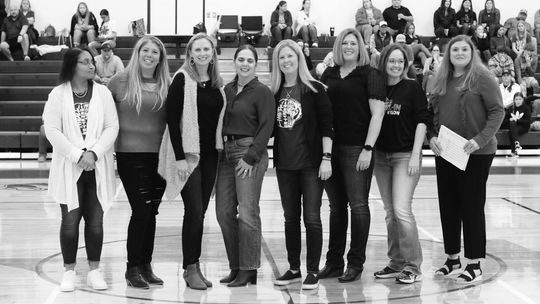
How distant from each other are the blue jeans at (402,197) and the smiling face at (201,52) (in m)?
1.29

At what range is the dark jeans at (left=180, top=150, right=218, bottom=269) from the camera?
575 centimetres

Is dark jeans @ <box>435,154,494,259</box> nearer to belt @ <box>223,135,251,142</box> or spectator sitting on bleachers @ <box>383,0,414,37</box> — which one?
belt @ <box>223,135,251,142</box>

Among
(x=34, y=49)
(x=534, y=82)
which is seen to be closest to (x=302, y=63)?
(x=534, y=82)

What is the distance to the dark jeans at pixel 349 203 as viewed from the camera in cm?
595

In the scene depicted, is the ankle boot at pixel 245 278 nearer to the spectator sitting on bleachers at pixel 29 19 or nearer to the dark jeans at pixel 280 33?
the dark jeans at pixel 280 33

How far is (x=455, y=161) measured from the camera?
236 inches

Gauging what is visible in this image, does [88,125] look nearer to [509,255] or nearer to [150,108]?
[150,108]

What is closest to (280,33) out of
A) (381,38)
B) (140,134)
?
(381,38)

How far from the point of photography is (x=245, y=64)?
584 cm

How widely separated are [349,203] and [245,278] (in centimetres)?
81

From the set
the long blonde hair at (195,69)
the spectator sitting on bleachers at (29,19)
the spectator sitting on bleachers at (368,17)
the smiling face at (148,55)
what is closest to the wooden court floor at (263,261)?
the long blonde hair at (195,69)

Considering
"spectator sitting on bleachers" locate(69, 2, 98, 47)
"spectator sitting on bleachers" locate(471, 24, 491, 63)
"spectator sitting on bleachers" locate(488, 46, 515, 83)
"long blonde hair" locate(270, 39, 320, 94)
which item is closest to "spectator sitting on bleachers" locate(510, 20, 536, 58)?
"spectator sitting on bleachers" locate(471, 24, 491, 63)

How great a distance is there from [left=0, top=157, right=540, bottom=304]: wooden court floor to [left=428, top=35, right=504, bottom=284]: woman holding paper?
13.0 inches

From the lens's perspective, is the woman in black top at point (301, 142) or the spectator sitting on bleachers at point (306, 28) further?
the spectator sitting on bleachers at point (306, 28)
